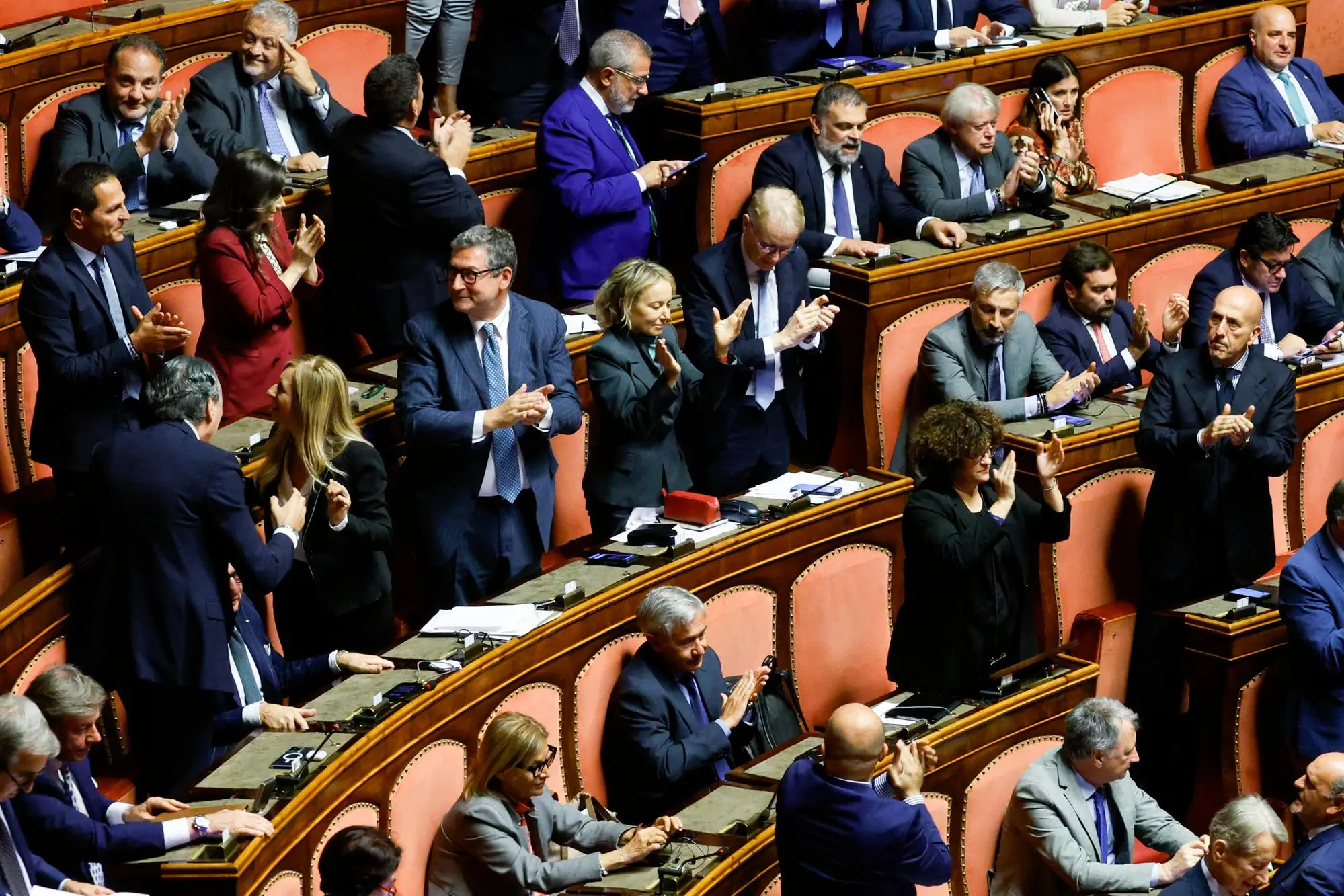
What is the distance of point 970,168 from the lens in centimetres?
455

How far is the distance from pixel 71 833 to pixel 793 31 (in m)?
3.04

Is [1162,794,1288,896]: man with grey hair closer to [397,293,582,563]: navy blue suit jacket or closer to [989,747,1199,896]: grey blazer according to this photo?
[989,747,1199,896]: grey blazer

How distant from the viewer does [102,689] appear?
8.81 feet

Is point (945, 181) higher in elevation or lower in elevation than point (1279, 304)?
higher

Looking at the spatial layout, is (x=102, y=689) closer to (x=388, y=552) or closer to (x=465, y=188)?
(x=388, y=552)

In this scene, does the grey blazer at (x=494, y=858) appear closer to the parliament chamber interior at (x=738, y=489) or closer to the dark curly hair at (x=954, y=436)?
the parliament chamber interior at (x=738, y=489)

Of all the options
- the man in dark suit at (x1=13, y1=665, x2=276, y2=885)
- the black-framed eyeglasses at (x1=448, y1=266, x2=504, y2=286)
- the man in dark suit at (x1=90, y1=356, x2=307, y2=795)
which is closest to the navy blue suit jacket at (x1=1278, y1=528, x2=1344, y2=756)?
the black-framed eyeglasses at (x1=448, y1=266, x2=504, y2=286)

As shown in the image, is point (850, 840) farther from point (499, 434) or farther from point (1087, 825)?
point (499, 434)

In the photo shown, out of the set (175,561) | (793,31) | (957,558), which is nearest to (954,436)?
(957,558)

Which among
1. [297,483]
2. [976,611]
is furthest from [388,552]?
[976,611]

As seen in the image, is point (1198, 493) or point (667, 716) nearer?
point (667, 716)

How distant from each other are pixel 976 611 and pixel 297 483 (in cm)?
113

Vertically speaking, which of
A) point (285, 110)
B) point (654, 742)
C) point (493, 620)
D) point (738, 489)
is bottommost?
point (654, 742)

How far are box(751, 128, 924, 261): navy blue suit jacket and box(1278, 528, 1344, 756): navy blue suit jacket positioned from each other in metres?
1.19
